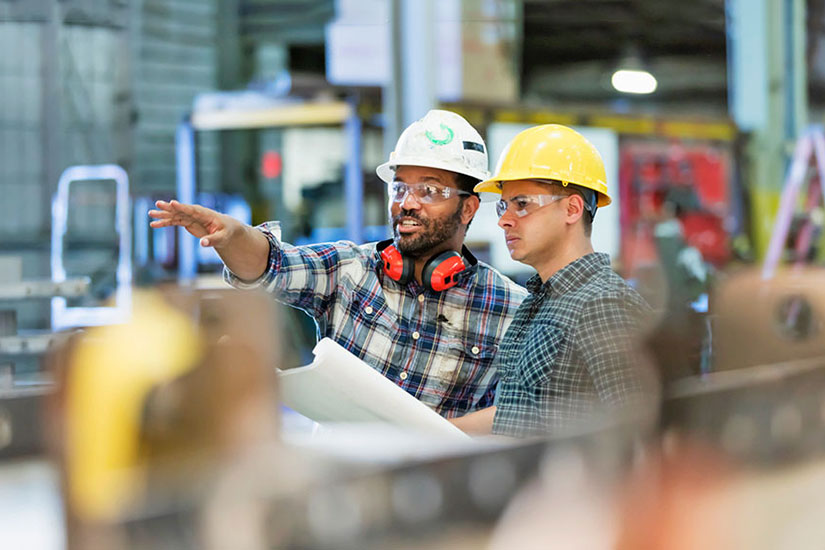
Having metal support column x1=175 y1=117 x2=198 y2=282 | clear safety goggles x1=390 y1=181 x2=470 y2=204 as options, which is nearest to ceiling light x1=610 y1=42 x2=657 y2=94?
metal support column x1=175 y1=117 x2=198 y2=282

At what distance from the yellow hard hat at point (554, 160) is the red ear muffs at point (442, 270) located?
31cm

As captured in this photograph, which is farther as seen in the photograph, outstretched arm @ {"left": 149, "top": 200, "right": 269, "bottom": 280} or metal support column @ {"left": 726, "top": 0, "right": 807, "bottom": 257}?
metal support column @ {"left": 726, "top": 0, "right": 807, "bottom": 257}

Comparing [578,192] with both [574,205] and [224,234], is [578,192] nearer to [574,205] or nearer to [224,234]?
[574,205]

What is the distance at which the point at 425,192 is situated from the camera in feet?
8.57

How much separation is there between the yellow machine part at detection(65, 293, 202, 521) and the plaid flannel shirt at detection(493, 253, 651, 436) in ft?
4.21

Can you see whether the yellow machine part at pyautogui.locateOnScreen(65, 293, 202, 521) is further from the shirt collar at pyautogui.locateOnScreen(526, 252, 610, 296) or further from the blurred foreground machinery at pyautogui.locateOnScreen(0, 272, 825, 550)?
the shirt collar at pyautogui.locateOnScreen(526, 252, 610, 296)

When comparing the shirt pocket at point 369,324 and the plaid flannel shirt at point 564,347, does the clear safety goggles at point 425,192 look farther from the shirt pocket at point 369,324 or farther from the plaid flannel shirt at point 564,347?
the plaid flannel shirt at point 564,347

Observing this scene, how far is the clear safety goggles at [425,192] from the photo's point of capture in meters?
2.61

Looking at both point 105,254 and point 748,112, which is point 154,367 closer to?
Result: point 105,254

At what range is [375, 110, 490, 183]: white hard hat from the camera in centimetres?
261

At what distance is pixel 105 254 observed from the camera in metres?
7.66

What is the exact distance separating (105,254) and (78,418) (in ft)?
24.5

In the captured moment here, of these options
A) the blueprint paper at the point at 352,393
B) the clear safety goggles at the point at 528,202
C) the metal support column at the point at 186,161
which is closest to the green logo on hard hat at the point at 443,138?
the clear safety goggles at the point at 528,202

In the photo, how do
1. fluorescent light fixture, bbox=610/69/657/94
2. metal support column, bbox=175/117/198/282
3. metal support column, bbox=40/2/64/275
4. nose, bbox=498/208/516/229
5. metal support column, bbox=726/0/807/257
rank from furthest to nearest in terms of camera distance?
fluorescent light fixture, bbox=610/69/657/94 → metal support column, bbox=726/0/807/257 → metal support column, bbox=40/2/64/275 → metal support column, bbox=175/117/198/282 → nose, bbox=498/208/516/229
